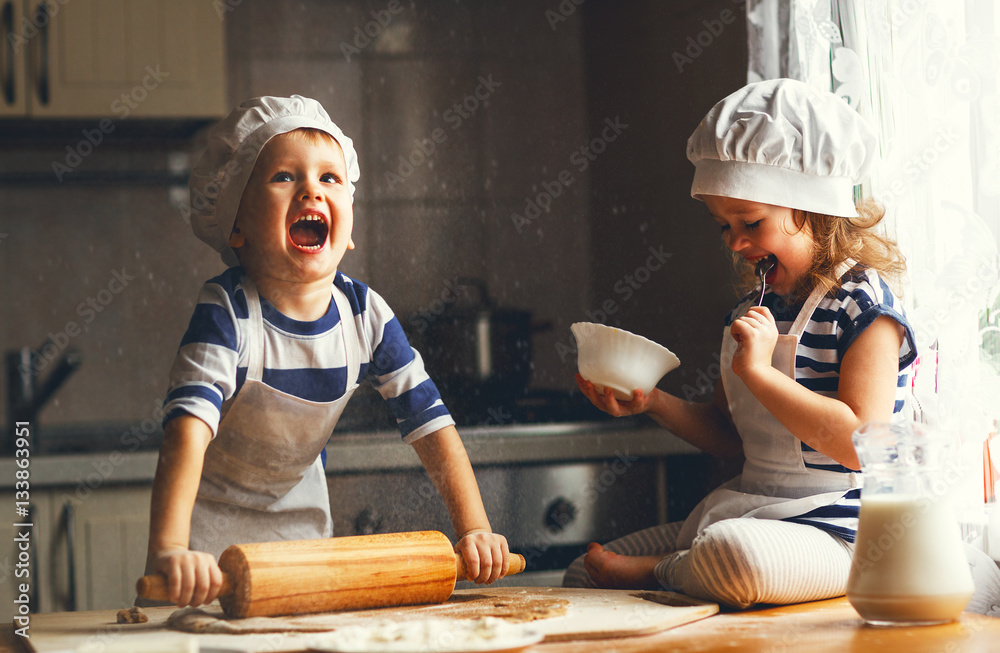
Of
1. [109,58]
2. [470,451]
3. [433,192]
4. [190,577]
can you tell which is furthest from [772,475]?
[109,58]

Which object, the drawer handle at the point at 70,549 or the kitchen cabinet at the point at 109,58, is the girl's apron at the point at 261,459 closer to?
the drawer handle at the point at 70,549

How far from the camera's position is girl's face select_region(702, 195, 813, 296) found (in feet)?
2.38

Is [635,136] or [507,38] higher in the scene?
[507,38]

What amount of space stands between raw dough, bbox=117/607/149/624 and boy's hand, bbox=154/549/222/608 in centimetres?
7

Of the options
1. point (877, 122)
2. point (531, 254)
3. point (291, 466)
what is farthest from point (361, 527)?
point (877, 122)

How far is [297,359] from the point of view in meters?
0.69

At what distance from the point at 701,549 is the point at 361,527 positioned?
370 mm

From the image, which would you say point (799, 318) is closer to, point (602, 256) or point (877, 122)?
point (877, 122)

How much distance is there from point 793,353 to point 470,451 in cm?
38

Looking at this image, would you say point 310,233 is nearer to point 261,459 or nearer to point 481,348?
point 261,459

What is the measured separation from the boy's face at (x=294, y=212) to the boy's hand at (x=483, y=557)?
231mm

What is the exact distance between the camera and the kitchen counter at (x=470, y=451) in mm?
910

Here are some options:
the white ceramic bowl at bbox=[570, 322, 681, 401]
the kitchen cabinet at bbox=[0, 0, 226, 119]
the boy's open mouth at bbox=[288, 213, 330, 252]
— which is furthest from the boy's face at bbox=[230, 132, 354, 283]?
the kitchen cabinet at bbox=[0, 0, 226, 119]

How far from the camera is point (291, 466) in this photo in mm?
728
